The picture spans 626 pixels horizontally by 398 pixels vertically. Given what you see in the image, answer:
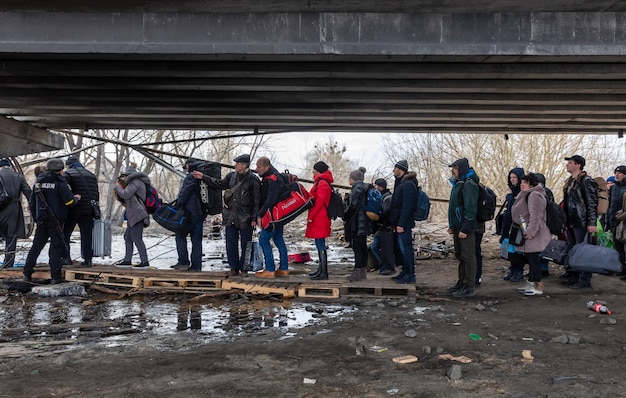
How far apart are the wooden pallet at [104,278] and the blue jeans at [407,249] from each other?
423cm

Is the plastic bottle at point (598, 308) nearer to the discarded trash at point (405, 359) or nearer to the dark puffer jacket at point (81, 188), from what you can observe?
the discarded trash at point (405, 359)

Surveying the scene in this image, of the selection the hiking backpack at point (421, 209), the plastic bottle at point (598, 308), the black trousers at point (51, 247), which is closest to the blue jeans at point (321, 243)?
the hiking backpack at point (421, 209)

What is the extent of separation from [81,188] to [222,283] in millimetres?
3449

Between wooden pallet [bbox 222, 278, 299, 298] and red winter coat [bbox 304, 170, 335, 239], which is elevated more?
red winter coat [bbox 304, 170, 335, 239]

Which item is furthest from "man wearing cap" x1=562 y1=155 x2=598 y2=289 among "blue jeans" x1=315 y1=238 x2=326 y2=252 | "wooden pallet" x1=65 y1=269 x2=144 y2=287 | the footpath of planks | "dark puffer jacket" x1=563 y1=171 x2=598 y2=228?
"wooden pallet" x1=65 y1=269 x2=144 y2=287

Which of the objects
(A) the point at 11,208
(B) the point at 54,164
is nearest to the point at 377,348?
(B) the point at 54,164

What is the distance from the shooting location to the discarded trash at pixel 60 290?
8642 millimetres

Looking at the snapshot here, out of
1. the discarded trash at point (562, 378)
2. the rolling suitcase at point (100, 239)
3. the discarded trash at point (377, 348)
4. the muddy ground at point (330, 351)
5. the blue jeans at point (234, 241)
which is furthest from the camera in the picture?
→ the rolling suitcase at point (100, 239)

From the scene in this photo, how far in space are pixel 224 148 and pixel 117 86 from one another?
59.2ft

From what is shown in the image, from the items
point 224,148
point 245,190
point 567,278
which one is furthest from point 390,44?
point 224,148

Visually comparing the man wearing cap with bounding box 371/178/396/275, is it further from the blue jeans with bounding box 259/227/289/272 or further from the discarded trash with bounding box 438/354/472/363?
the discarded trash with bounding box 438/354/472/363

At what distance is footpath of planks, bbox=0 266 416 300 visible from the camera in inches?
334

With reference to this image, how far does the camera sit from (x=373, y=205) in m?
9.41

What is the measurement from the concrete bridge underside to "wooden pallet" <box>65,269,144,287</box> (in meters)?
3.20
